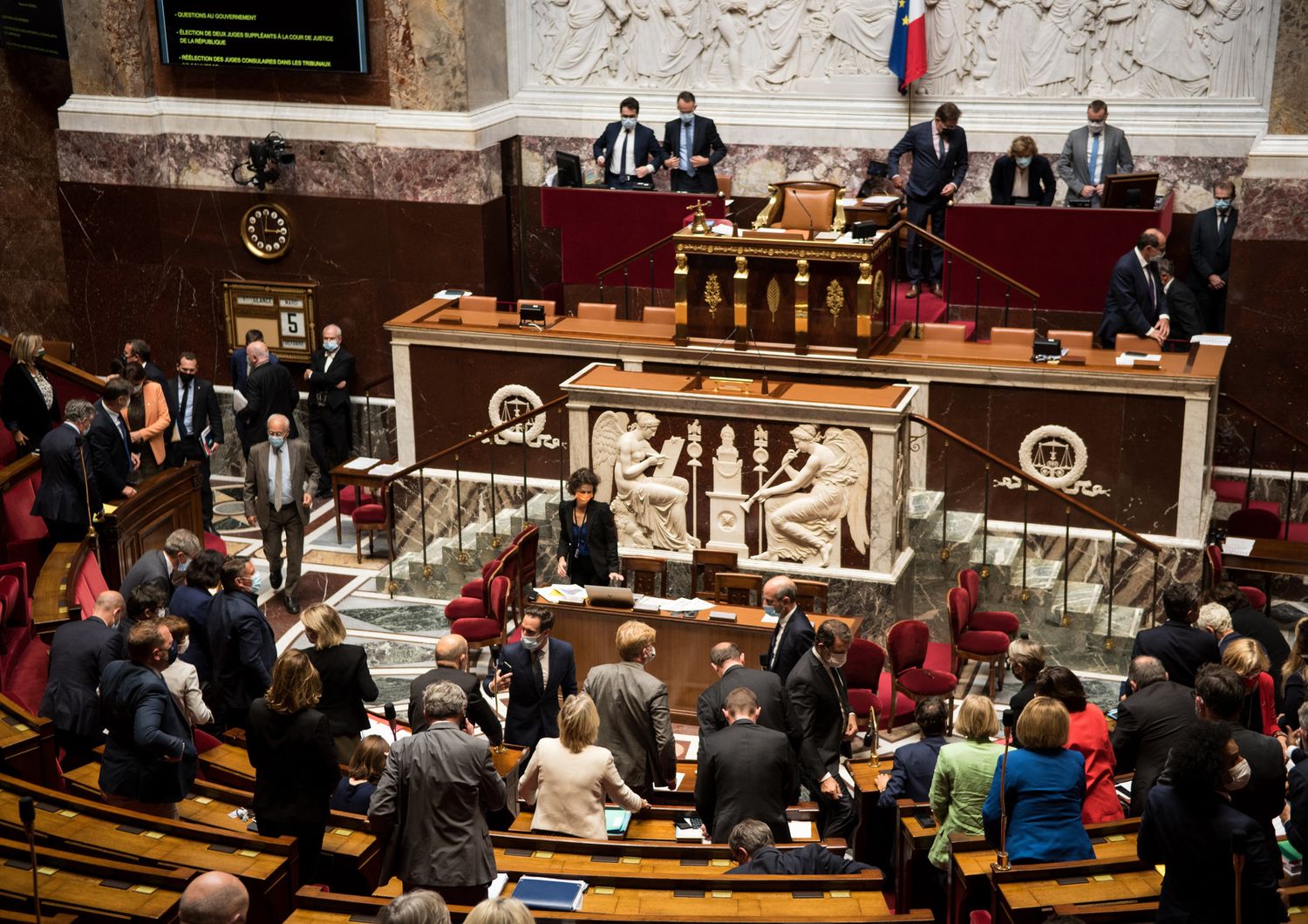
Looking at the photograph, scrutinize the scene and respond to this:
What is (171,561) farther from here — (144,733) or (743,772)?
(743,772)

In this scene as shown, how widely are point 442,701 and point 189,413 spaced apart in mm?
7074

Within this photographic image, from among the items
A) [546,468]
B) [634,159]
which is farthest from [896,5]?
[546,468]

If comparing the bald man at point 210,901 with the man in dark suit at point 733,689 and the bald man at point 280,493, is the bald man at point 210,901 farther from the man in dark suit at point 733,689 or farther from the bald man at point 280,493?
the bald man at point 280,493

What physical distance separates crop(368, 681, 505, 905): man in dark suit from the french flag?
10104mm

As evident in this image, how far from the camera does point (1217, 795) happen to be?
5219 millimetres

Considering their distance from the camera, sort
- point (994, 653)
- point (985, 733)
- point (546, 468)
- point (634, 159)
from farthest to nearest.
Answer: point (634, 159), point (546, 468), point (994, 653), point (985, 733)

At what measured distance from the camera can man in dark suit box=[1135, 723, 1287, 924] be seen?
512 centimetres

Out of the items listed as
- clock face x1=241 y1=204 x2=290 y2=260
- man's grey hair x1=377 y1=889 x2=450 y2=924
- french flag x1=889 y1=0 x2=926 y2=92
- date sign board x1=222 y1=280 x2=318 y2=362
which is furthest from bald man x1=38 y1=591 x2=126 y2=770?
french flag x1=889 y1=0 x2=926 y2=92

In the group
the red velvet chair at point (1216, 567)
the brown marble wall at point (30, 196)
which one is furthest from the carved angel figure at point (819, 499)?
the brown marble wall at point (30, 196)

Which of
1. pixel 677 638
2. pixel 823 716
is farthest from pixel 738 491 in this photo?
pixel 823 716

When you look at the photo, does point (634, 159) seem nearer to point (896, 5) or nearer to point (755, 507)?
point (896, 5)

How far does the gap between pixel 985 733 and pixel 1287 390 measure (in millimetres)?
7843

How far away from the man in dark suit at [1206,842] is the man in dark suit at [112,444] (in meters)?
7.47

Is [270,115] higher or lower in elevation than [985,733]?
higher
